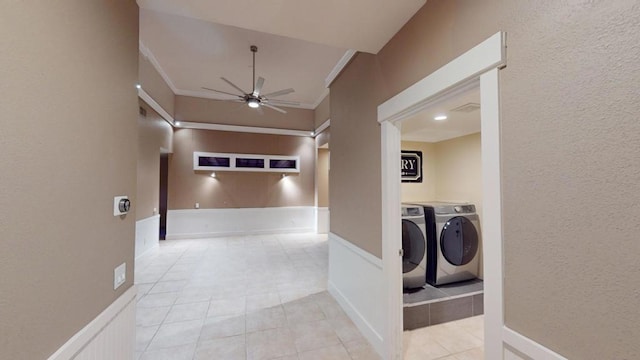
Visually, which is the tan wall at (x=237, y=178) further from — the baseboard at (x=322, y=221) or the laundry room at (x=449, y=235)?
the laundry room at (x=449, y=235)

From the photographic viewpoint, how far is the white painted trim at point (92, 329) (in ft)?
3.15

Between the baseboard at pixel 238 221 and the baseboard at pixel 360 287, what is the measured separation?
411 cm

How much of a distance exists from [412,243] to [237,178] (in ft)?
17.4

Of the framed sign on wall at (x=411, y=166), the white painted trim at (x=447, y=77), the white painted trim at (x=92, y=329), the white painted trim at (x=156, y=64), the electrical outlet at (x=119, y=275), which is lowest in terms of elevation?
the white painted trim at (x=92, y=329)

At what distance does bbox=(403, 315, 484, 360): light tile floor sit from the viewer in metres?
2.07

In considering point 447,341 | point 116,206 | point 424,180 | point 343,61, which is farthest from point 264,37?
point 447,341

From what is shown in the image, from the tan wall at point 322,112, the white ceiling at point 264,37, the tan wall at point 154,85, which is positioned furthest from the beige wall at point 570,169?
the tan wall at point 322,112

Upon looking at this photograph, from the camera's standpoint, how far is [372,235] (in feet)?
7.16

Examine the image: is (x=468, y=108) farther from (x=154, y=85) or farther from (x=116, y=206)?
(x=154, y=85)

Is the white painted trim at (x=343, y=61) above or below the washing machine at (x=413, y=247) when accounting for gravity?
above

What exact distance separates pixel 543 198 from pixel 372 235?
4.48 ft

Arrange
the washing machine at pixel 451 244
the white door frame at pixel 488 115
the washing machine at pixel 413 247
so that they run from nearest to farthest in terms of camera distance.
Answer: the white door frame at pixel 488 115, the washing machine at pixel 413 247, the washing machine at pixel 451 244

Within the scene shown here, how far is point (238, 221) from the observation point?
6.72 meters

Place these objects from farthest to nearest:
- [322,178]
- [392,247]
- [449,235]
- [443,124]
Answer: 1. [322,178]
2. [443,124]
3. [449,235]
4. [392,247]
